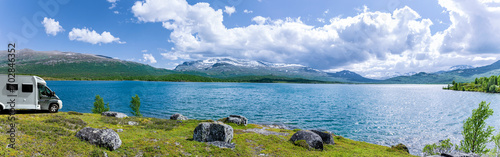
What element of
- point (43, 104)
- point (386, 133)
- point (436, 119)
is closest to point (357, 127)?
point (386, 133)

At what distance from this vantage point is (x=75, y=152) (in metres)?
17.4

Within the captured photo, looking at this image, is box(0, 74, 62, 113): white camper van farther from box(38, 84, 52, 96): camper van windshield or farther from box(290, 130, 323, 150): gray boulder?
box(290, 130, 323, 150): gray boulder

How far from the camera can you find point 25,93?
1008 inches

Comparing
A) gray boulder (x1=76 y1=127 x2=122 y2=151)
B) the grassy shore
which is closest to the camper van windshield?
the grassy shore

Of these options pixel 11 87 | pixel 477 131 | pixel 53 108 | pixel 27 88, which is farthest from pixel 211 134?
pixel 477 131

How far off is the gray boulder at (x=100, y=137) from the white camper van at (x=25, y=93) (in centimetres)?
1192

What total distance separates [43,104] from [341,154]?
38547 millimetres

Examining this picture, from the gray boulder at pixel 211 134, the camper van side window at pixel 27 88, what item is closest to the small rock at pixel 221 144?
the gray boulder at pixel 211 134

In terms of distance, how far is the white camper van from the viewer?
24.4 metres

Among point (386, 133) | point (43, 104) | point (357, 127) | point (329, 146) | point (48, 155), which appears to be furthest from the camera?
point (357, 127)

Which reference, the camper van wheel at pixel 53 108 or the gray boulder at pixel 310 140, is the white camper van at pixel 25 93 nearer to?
the camper van wheel at pixel 53 108

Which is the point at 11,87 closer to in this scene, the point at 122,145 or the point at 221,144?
the point at 122,145

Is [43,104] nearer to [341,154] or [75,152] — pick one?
[75,152]

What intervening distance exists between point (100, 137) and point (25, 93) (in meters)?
14.3
